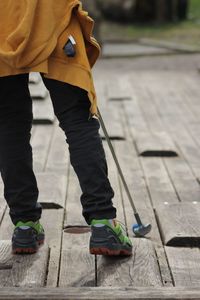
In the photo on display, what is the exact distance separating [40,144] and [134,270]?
2.72 meters

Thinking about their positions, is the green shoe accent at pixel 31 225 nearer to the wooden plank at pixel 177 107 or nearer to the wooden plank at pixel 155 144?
the wooden plank at pixel 177 107

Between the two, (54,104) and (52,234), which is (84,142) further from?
(52,234)

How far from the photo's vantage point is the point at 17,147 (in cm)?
289

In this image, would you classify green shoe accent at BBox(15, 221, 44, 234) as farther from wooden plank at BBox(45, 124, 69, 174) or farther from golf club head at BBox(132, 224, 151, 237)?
wooden plank at BBox(45, 124, 69, 174)

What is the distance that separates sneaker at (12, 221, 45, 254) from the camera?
291cm

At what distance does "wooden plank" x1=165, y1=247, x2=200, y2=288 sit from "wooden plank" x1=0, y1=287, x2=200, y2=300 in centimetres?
25

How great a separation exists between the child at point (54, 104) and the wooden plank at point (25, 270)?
0.14 ft

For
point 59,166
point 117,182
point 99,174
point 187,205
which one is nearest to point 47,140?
point 59,166

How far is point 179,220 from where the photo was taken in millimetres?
3340

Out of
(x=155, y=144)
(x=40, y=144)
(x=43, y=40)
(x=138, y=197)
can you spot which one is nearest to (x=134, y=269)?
(x=43, y=40)

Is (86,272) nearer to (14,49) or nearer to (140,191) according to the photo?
(14,49)

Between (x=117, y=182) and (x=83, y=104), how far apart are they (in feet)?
4.73

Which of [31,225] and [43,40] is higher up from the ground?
[43,40]

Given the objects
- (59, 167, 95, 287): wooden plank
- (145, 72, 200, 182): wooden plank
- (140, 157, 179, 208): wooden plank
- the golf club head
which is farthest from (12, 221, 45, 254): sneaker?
(145, 72, 200, 182): wooden plank
